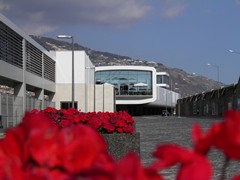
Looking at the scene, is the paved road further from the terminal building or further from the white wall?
the white wall

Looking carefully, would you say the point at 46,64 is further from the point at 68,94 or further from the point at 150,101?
the point at 150,101

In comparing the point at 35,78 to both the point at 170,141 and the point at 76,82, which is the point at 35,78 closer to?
the point at 76,82

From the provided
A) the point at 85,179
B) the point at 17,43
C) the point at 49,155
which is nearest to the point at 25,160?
the point at 49,155

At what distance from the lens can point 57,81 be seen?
241 feet

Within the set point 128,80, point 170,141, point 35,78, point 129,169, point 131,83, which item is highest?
point 128,80

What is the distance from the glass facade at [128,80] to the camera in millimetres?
119500

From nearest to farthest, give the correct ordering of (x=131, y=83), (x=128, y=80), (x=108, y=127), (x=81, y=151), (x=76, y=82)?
(x=81, y=151) < (x=108, y=127) < (x=76, y=82) < (x=131, y=83) < (x=128, y=80)

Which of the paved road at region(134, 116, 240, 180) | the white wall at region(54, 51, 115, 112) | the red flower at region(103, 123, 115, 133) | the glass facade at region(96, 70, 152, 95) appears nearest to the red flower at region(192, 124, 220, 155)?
the paved road at region(134, 116, 240, 180)

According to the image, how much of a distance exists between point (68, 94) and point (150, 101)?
47316mm

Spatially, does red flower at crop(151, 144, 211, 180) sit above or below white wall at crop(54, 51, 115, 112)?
below

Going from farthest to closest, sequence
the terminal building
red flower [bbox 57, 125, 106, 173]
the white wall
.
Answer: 1. the white wall
2. the terminal building
3. red flower [bbox 57, 125, 106, 173]

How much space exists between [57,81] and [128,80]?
164 ft

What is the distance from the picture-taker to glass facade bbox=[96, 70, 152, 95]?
119500 millimetres

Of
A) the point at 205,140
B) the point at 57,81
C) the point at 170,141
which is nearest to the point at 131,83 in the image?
the point at 57,81
